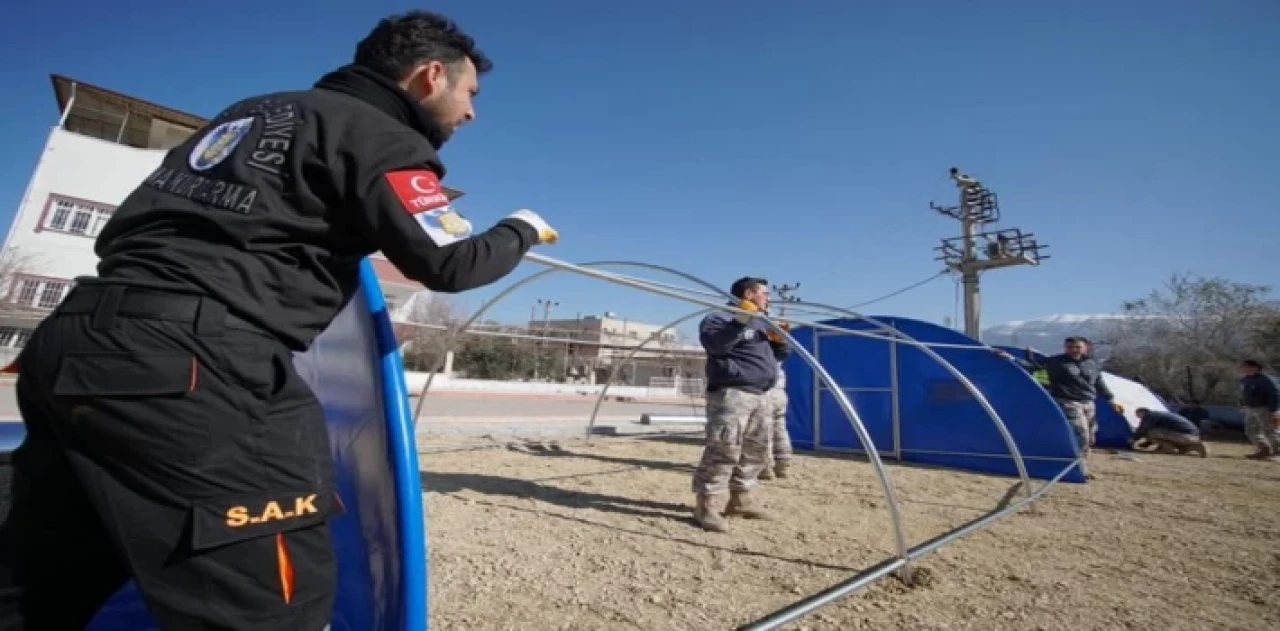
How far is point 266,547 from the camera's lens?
92cm

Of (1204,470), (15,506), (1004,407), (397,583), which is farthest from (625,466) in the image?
(1204,470)

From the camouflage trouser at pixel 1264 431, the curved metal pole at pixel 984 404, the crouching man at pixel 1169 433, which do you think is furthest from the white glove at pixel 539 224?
the camouflage trouser at pixel 1264 431

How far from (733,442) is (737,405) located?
0.96 ft

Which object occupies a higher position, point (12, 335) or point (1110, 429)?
point (12, 335)

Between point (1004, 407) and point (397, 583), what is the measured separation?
7.95 m

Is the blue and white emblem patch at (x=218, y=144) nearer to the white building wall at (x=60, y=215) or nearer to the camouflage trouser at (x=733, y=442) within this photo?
the camouflage trouser at (x=733, y=442)

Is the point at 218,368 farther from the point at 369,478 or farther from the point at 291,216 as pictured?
the point at 369,478

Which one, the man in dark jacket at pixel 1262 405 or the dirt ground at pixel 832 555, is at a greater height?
the man in dark jacket at pixel 1262 405

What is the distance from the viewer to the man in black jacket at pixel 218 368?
34.3 inches

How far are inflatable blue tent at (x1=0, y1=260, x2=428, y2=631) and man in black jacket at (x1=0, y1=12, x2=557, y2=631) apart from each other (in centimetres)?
39

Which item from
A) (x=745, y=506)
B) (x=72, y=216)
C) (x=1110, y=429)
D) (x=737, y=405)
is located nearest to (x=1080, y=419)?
(x=1110, y=429)

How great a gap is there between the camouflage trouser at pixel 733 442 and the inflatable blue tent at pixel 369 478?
289 cm

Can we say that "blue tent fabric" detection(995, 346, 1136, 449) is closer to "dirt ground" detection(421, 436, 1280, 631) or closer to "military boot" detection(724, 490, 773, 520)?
"dirt ground" detection(421, 436, 1280, 631)

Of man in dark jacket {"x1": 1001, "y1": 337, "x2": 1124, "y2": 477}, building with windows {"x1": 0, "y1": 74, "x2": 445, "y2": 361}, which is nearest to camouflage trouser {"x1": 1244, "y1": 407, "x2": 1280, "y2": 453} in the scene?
man in dark jacket {"x1": 1001, "y1": 337, "x2": 1124, "y2": 477}
